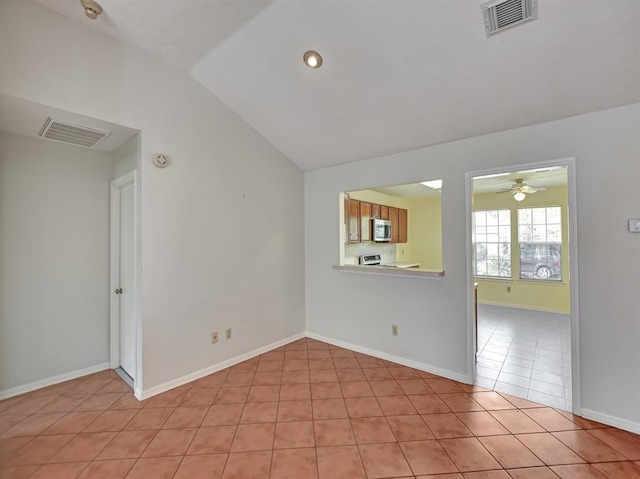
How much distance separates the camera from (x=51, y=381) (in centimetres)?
299

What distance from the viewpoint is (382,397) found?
105 inches

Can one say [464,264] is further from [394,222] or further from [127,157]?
[127,157]

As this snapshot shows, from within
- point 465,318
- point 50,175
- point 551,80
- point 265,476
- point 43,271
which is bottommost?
point 265,476

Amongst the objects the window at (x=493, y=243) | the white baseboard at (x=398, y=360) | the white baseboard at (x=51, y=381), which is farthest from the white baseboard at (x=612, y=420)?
the white baseboard at (x=51, y=381)

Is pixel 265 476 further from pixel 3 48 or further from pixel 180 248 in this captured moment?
pixel 3 48

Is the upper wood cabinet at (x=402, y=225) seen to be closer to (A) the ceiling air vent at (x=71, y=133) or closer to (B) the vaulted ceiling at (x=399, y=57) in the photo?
(B) the vaulted ceiling at (x=399, y=57)

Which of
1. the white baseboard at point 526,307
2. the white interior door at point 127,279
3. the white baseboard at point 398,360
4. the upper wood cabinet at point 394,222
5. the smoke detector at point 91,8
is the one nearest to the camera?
the smoke detector at point 91,8

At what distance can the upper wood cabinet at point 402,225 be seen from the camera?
6297 millimetres

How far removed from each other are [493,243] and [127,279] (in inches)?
271

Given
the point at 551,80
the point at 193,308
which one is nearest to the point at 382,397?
the point at 193,308

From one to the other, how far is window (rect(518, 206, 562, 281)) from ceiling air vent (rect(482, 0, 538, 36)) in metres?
5.35

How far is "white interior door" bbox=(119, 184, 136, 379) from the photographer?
3156mm

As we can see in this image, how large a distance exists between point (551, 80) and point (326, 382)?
3172 millimetres

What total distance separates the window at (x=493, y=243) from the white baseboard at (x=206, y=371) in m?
4.88
